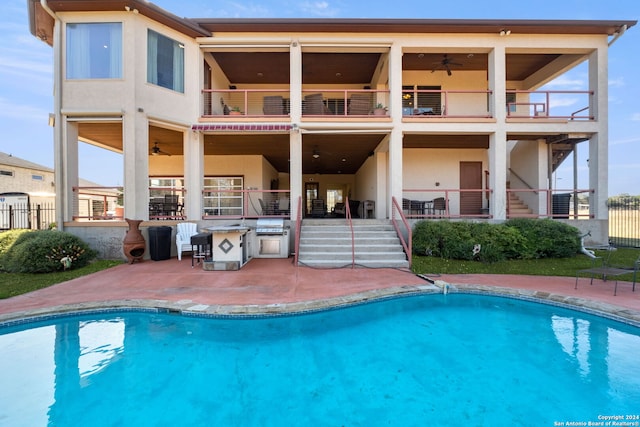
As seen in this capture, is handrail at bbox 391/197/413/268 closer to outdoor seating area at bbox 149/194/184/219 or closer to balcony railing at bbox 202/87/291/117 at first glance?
balcony railing at bbox 202/87/291/117

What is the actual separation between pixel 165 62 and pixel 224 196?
633 centimetres

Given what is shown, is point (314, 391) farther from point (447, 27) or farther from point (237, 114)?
point (447, 27)

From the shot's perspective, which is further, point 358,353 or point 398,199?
point 398,199

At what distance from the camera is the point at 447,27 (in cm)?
1057

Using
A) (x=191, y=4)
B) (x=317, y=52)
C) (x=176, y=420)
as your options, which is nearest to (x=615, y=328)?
(x=176, y=420)

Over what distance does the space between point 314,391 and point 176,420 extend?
1.48 m

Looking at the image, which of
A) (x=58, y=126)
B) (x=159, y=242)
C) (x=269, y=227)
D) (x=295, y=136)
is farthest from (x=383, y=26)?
(x=58, y=126)

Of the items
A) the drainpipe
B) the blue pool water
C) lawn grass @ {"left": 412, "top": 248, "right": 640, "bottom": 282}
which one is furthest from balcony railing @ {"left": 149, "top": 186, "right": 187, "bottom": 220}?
the drainpipe

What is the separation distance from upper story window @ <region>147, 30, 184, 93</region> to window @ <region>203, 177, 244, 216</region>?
502 centimetres

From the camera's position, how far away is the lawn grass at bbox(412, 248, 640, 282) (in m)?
8.04

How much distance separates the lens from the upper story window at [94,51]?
31.0 feet

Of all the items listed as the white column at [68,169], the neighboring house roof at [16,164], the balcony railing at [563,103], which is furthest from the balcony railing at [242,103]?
the neighboring house roof at [16,164]

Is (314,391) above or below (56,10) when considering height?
below

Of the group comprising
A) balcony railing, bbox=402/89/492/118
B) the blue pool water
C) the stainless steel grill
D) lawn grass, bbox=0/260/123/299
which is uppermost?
balcony railing, bbox=402/89/492/118
